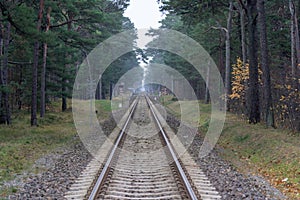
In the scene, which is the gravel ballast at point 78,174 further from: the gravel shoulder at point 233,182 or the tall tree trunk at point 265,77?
the tall tree trunk at point 265,77

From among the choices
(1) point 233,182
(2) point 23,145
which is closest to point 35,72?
(2) point 23,145

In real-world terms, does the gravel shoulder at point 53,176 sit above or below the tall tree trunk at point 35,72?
below

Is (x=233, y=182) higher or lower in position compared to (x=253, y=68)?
lower

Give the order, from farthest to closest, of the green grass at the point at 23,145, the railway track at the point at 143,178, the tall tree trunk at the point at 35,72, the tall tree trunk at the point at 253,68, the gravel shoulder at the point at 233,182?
the tall tree trunk at the point at 35,72 → the tall tree trunk at the point at 253,68 → the green grass at the point at 23,145 → the gravel shoulder at the point at 233,182 → the railway track at the point at 143,178

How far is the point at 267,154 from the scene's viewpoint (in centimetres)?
1220

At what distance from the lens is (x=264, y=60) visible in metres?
16.6

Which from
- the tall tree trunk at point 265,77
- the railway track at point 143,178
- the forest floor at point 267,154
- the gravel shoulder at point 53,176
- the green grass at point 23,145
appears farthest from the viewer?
the tall tree trunk at point 265,77

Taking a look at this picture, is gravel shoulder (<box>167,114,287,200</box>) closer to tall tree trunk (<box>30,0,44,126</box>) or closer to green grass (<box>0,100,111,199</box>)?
green grass (<box>0,100,111,199</box>)

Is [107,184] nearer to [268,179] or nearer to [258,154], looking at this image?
[268,179]

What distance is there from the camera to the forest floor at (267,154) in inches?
370

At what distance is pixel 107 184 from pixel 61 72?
2150 centimetres

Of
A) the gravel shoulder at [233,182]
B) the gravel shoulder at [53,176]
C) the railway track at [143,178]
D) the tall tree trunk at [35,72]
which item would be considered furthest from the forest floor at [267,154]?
the tall tree trunk at [35,72]

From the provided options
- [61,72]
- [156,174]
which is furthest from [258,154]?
[61,72]

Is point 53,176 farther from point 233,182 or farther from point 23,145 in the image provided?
point 23,145
